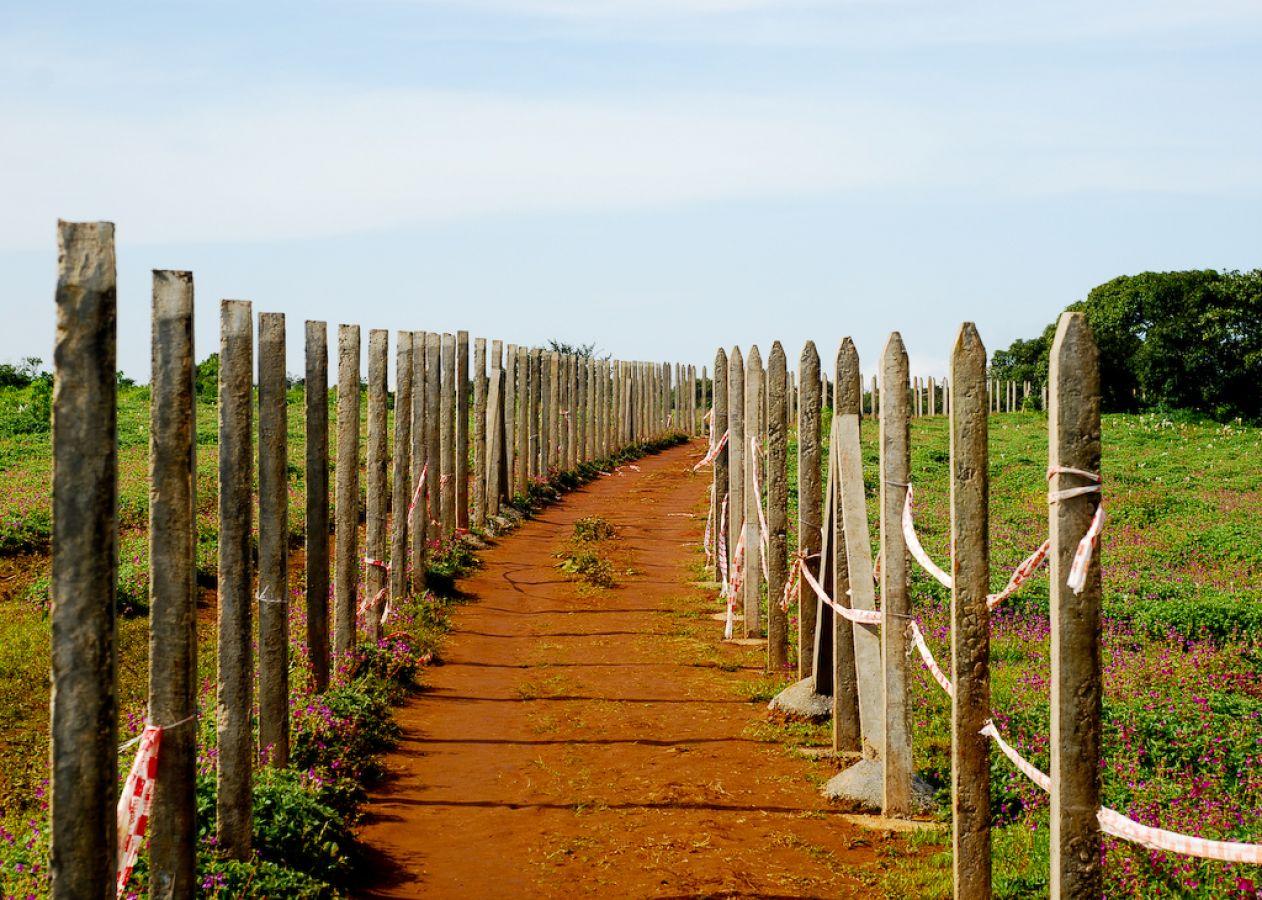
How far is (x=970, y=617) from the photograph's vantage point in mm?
4980

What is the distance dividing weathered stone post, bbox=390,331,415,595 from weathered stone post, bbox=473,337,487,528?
376cm

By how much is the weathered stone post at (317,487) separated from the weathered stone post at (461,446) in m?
6.96

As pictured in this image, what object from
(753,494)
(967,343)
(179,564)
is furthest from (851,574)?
(179,564)

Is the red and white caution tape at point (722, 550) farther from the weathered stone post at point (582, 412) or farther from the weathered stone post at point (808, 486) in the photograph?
the weathered stone post at point (582, 412)

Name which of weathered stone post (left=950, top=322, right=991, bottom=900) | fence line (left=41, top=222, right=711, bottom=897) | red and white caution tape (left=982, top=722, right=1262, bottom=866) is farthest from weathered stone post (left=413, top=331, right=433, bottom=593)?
red and white caution tape (left=982, top=722, right=1262, bottom=866)

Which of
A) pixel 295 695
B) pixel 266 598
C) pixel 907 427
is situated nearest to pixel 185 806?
pixel 266 598

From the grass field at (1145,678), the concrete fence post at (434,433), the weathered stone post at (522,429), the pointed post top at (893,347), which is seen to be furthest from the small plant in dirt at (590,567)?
the pointed post top at (893,347)

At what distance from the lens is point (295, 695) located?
321 inches

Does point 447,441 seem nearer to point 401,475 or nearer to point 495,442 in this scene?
point 401,475

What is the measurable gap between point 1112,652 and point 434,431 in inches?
308

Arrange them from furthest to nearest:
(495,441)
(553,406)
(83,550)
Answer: (553,406) → (495,441) → (83,550)

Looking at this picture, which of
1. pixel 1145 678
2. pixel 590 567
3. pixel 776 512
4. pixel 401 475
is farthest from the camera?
pixel 590 567

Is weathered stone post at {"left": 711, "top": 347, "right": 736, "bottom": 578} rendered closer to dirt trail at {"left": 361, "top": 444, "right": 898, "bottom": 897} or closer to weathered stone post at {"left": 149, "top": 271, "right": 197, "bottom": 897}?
dirt trail at {"left": 361, "top": 444, "right": 898, "bottom": 897}

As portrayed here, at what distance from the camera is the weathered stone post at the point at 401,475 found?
459 inches
